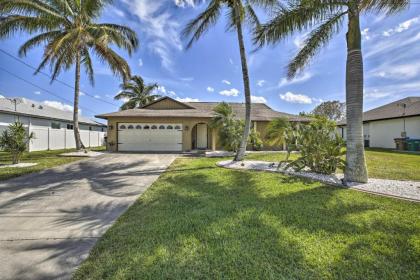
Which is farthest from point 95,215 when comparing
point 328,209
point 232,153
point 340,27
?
point 232,153

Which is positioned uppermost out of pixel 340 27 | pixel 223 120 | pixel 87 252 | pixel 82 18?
pixel 82 18

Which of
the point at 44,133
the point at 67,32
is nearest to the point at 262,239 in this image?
the point at 67,32

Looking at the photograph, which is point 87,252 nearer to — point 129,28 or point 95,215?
point 95,215

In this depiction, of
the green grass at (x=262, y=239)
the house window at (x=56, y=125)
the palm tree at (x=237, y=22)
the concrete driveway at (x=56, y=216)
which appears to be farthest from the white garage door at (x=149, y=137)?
the green grass at (x=262, y=239)

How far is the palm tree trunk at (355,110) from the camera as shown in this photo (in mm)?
6016

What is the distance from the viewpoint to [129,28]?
13977 mm

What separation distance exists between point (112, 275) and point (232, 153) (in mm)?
12351

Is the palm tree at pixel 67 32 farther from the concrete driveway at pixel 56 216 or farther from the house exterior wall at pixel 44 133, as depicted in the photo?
the concrete driveway at pixel 56 216

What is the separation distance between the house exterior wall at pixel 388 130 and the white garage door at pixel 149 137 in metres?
21.3

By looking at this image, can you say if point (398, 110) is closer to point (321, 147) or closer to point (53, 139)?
point (321, 147)

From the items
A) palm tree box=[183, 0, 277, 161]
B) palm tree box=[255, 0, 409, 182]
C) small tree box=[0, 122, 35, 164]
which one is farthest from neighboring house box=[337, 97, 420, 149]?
small tree box=[0, 122, 35, 164]

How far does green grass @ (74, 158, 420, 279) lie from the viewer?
7.82ft

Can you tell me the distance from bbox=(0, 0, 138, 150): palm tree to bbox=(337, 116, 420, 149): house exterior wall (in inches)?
993

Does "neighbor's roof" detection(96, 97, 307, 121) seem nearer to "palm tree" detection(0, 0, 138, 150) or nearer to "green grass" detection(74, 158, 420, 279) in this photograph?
"palm tree" detection(0, 0, 138, 150)
